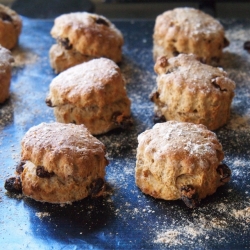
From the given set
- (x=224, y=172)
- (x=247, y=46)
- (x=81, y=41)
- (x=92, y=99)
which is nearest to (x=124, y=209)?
(x=224, y=172)

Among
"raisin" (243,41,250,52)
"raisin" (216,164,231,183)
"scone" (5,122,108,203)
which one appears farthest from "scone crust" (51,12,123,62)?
"raisin" (216,164,231,183)

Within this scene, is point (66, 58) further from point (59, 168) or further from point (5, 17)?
point (59, 168)

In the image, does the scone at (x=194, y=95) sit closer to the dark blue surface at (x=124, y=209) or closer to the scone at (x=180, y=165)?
the dark blue surface at (x=124, y=209)

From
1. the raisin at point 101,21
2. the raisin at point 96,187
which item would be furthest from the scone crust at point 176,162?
the raisin at point 101,21

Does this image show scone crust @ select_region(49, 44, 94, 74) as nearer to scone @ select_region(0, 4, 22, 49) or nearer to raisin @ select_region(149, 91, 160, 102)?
scone @ select_region(0, 4, 22, 49)

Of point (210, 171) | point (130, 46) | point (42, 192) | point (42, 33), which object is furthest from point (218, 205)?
point (42, 33)

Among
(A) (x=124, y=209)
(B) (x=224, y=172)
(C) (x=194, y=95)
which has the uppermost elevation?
(C) (x=194, y=95)

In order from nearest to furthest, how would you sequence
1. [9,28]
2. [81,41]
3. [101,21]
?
[81,41] < [101,21] < [9,28]
